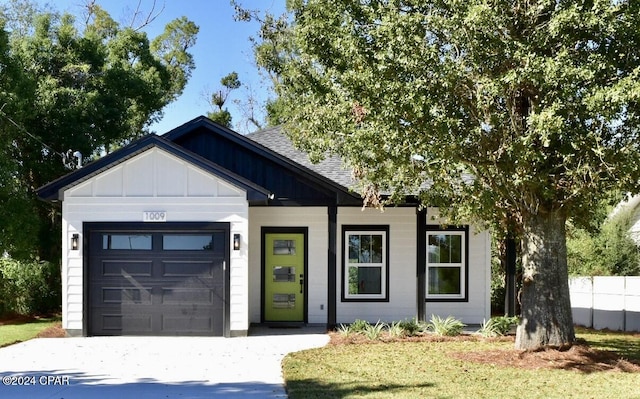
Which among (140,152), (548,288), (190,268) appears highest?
(140,152)

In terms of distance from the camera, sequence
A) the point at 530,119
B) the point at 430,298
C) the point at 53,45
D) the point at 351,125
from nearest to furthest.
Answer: the point at 530,119 → the point at 351,125 → the point at 430,298 → the point at 53,45

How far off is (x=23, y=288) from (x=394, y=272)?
974cm

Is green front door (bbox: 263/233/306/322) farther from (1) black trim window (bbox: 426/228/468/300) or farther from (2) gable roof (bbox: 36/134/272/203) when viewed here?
(1) black trim window (bbox: 426/228/468/300)

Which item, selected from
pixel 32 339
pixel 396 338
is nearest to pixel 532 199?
pixel 396 338

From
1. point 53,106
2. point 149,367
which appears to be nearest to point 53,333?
point 149,367

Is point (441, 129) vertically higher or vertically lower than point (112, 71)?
lower

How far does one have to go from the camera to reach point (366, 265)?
15328 millimetres

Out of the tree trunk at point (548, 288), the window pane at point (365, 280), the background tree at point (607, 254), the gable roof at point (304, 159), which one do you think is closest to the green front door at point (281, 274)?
the window pane at point (365, 280)

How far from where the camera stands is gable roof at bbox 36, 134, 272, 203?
12617 millimetres

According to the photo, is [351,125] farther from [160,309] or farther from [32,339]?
[32,339]

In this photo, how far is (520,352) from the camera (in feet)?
35.5

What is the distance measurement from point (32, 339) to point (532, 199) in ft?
32.5

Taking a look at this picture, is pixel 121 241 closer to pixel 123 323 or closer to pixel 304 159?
pixel 123 323

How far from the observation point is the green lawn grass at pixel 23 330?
42.0ft
